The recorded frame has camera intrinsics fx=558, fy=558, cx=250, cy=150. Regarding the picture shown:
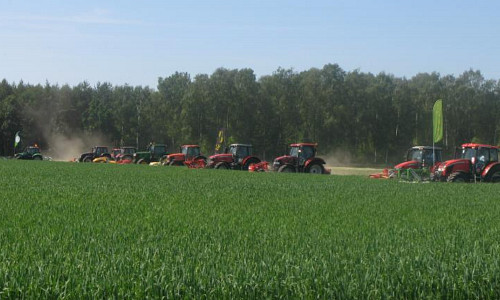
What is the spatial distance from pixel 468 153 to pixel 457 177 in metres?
1.40

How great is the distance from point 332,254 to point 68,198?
967cm

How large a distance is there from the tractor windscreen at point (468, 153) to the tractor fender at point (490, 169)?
87 centimetres

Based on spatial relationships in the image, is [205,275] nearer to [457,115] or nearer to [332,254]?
[332,254]

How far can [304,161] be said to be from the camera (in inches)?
1369

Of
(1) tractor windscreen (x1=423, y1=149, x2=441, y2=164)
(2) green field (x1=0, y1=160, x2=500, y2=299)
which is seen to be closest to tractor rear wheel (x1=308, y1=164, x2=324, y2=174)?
(1) tractor windscreen (x1=423, y1=149, x2=441, y2=164)

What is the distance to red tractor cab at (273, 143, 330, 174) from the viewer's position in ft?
113

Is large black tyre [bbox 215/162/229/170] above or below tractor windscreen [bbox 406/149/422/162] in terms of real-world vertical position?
below

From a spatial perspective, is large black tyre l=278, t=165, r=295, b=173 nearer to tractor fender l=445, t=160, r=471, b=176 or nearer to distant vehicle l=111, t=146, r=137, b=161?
tractor fender l=445, t=160, r=471, b=176

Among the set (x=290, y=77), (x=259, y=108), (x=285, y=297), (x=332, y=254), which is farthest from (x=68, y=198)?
(x=290, y=77)

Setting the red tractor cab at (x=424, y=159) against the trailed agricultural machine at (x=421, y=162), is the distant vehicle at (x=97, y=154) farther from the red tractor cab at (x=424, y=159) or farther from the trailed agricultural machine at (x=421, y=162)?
the red tractor cab at (x=424, y=159)

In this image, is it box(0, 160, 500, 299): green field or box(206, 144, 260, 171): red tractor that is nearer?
box(0, 160, 500, 299): green field

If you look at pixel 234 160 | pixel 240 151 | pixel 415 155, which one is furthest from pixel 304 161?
pixel 415 155

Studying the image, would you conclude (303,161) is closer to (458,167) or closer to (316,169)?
(316,169)

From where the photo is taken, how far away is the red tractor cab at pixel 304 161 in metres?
34.6
